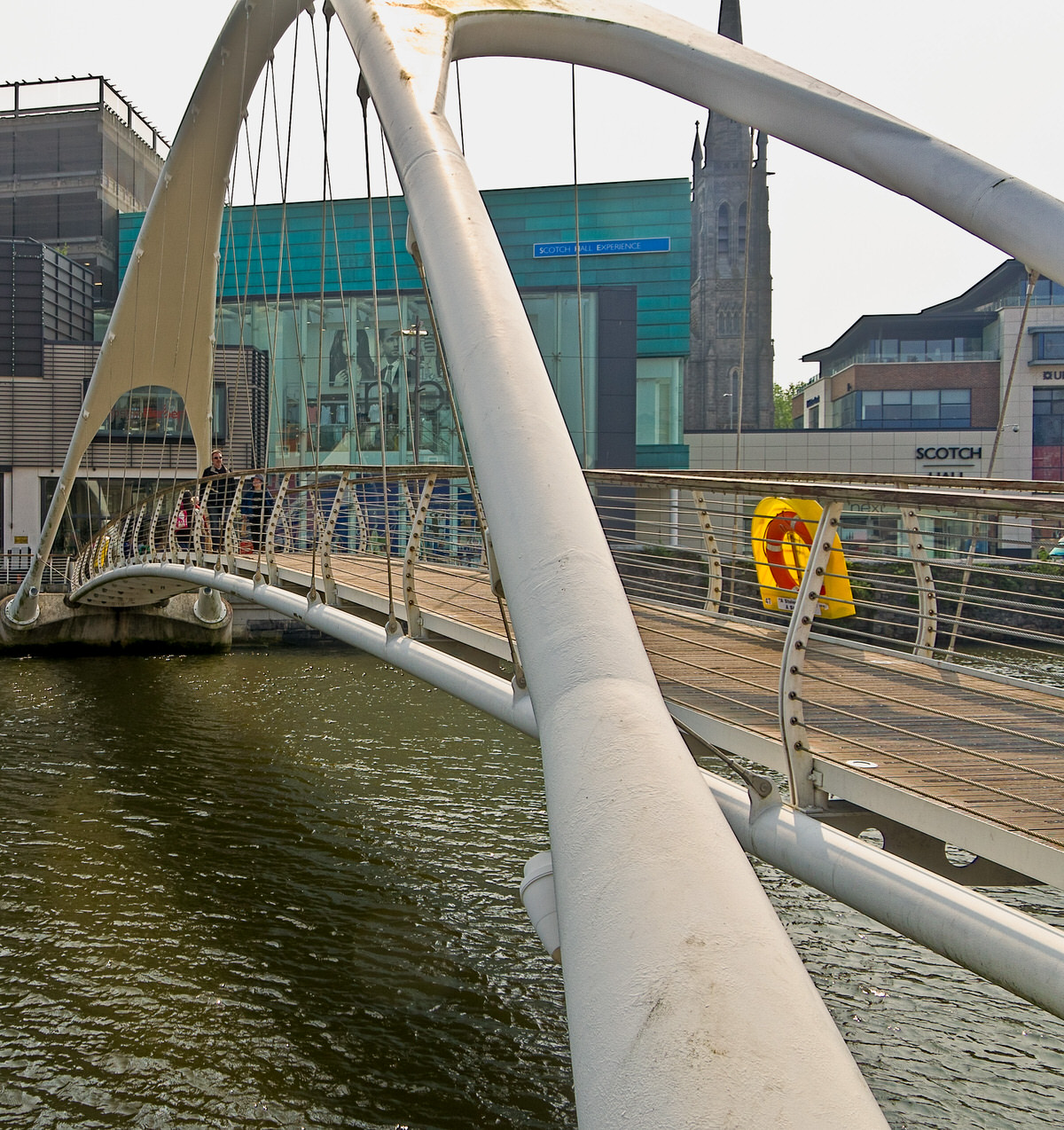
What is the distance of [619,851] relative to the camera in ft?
6.66

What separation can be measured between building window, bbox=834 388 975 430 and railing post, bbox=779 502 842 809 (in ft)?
136

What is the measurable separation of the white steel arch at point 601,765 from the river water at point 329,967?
159 millimetres

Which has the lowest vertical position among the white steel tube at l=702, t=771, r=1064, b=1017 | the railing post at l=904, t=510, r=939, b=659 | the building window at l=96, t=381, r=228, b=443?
the white steel tube at l=702, t=771, r=1064, b=1017

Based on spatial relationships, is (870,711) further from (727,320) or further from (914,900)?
(727,320)

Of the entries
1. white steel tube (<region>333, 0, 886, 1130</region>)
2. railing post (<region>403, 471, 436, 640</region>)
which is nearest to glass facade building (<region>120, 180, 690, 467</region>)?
railing post (<region>403, 471, 436, 640</region>)

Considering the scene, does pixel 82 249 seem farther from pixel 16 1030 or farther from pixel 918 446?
pixel 16 1030

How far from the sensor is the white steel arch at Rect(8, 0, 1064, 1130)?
5.40 feet

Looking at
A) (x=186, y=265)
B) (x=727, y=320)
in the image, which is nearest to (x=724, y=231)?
(x=727, y=320)

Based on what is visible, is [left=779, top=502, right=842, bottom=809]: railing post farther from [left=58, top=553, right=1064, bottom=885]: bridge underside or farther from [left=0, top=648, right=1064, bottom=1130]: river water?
[left=0, top=648, right=1064, bottom=1130]: river water

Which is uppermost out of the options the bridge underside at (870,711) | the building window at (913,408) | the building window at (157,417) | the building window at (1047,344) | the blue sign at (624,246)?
the blue sign at (624,246)

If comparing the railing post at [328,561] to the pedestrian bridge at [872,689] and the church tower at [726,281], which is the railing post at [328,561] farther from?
the church tower at [726,281]

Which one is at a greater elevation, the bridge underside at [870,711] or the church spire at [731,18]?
the church spire at [731,18]

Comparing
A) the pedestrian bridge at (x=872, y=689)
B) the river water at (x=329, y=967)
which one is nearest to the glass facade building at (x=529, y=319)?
the river water at (x=329, y=967)

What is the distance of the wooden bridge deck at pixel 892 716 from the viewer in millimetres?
3410
